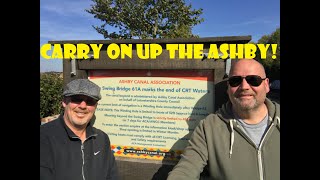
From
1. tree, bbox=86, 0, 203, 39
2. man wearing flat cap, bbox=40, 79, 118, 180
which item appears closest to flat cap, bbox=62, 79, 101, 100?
man wearing flat cap, bbox=40, 79, 118, 180

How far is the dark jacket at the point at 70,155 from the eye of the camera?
2428 mm

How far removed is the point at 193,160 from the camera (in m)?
2.49

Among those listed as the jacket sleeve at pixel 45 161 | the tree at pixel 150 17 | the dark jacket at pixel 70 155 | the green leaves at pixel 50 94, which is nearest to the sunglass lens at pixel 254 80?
the dark jacket at pixel 70 155

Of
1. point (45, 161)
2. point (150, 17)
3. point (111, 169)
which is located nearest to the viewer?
point (45, 161)

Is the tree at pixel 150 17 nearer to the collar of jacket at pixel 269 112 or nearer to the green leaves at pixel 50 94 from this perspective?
the green leaves at pixel 50 94

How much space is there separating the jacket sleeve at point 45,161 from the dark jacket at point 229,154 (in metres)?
0.95

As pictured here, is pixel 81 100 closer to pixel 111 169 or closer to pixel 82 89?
pixel 82 89

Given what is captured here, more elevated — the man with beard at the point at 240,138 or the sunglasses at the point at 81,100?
the sunglasses at the point at 81,100

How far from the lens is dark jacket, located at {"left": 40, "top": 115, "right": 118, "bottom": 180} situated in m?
2.43

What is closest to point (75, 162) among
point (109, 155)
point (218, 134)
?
point (109, 155)

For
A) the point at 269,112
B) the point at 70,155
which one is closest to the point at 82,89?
the point at 70,155

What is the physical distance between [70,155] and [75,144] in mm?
104

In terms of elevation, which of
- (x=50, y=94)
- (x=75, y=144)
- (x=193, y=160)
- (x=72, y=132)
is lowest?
(x=193, y=160)
